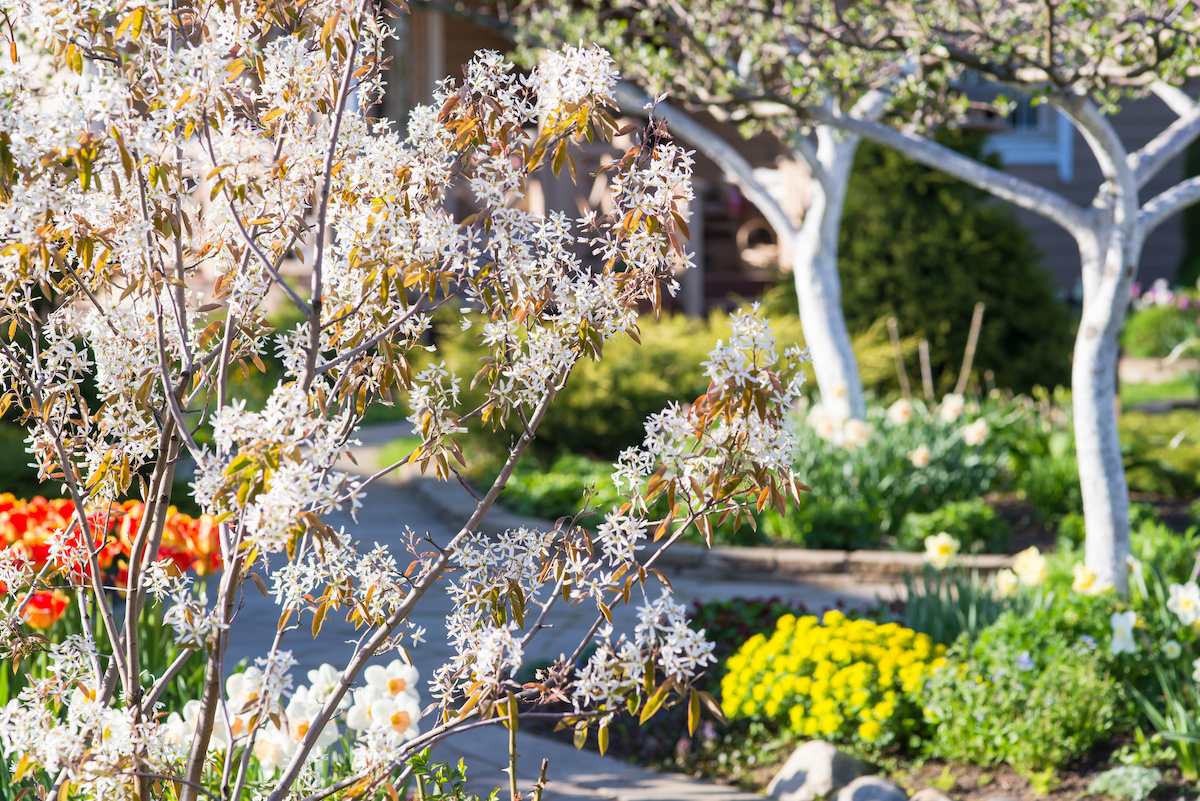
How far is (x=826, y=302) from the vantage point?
6.93m

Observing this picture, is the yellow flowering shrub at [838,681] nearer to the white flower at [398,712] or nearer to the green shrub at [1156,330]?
the white flower at [398,712]

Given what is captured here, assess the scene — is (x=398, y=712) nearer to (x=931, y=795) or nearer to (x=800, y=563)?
(x=931, y=795)

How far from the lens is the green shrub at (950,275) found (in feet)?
29.1

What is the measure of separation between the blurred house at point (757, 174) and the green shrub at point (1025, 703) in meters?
6.26

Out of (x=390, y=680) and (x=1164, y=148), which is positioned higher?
(x=1164, y=148)

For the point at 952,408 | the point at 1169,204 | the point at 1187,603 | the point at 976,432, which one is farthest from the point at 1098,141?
the point at 952,408

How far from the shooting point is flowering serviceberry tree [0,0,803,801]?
152cm

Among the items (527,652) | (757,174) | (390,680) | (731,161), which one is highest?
(757,174)

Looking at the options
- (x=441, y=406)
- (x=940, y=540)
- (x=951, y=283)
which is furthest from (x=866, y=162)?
(x=441, y=406)

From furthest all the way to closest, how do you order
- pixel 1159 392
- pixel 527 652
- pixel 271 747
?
pixel 1159 392 → pixel 527 652 → pixel 271 747

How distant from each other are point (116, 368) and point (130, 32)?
0.57m

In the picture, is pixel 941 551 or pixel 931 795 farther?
pixel 941 551

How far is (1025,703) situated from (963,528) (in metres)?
2.59

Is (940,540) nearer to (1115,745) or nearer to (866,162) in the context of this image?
(1115,745)
